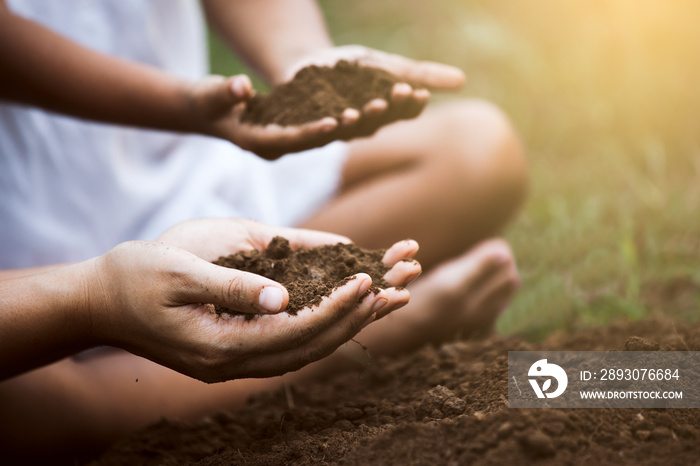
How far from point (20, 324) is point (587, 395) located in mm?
1160

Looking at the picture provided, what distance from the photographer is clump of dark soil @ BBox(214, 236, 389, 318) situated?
1.34 m

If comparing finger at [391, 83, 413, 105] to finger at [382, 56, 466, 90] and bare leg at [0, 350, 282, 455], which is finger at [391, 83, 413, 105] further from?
bare leg at [0, 350, 282, 455]

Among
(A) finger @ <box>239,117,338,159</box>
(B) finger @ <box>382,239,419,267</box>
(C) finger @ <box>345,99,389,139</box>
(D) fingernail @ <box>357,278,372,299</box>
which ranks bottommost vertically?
(D) fingernail @ <box>357,278,372,299</box>

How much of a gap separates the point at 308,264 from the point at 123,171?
0.94m

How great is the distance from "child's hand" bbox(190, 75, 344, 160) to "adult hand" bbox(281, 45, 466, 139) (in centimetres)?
6

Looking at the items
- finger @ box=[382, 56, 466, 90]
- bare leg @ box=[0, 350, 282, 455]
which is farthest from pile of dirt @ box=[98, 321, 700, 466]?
finger @ box=[382, 56, 466, 90]

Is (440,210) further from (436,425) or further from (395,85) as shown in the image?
(436,425)

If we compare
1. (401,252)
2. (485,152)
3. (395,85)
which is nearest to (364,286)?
(401,252)

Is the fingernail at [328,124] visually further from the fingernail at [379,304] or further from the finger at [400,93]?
the fingernail at [379,304]

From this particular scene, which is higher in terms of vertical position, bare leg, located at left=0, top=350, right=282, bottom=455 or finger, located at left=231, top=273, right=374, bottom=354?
finger, located at left=231, top=273, right=374, bottom=354

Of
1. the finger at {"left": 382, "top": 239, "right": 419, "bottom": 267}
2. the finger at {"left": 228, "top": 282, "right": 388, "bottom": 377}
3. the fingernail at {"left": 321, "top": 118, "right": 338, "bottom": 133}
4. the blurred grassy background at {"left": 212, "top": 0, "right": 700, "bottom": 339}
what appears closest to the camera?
the finger at {"left": 228, "top": 282, "right": 388, "bottom": 377}

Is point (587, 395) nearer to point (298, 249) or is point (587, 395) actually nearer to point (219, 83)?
point (298, 249)

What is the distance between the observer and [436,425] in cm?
123

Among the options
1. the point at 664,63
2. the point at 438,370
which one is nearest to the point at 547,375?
the point at 438,370
